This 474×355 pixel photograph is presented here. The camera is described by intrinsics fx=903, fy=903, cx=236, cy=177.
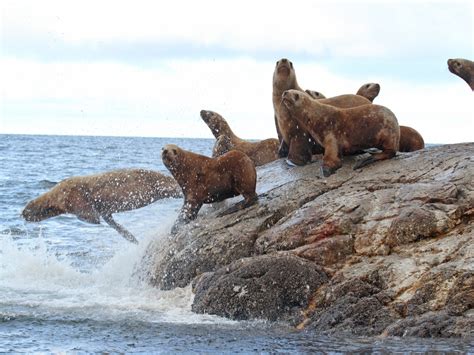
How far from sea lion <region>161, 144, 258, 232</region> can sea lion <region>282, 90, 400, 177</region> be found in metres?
1.04

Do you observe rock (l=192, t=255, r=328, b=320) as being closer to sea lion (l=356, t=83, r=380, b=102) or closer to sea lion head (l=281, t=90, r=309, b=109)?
sea lion head (l=281, t=90, r=309, b=109)

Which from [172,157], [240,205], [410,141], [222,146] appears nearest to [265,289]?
[240,205]

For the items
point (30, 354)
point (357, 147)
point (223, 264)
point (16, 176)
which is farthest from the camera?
point (16, 176)

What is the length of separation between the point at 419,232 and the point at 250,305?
6.57ft

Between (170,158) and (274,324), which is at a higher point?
(170,158)

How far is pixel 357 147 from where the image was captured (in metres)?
12.2

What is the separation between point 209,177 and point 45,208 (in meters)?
6.04

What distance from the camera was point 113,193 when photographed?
16.6 m

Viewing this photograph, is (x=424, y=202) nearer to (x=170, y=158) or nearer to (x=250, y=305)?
(x=250, y=305)

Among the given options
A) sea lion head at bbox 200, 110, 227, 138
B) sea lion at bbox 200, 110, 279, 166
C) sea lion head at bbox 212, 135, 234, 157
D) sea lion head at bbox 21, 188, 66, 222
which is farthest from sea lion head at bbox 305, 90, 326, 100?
sea lion head at bbox 21, 188, 66, 222

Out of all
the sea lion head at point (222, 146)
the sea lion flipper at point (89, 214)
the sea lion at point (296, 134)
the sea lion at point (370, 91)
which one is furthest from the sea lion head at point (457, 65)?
the sea lion flipper at point (89, 214)

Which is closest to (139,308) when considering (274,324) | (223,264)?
(223,264)

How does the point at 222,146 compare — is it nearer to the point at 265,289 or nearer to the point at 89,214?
the point at 89,214

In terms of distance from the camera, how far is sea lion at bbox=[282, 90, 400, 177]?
12.0 m
